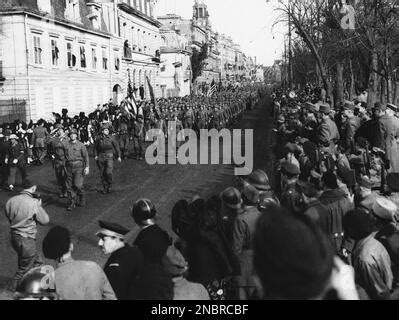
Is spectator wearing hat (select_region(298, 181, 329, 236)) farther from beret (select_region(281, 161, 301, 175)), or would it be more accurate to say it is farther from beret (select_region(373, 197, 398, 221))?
beret (select_region(281, 161, 301, 175))

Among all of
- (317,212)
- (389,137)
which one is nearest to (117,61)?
(389,137)

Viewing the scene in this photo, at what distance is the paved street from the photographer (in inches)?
346

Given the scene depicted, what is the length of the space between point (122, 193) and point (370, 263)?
31.5 ft

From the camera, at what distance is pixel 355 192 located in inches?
283

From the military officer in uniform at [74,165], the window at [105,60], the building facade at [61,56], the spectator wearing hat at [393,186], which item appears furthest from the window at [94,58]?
the spectator wearing hat at [393,186]

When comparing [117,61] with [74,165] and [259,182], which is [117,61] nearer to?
[74,165]

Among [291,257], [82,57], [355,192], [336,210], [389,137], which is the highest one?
[82,57]

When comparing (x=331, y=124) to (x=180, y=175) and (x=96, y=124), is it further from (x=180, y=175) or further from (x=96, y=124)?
(x=96, y=124)

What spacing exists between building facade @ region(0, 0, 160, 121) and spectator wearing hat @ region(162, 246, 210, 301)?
24.0m

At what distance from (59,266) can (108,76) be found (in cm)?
3604

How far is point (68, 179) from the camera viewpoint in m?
11.7

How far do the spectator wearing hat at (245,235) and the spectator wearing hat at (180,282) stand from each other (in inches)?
23.4

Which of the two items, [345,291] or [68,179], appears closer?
[345,291]
